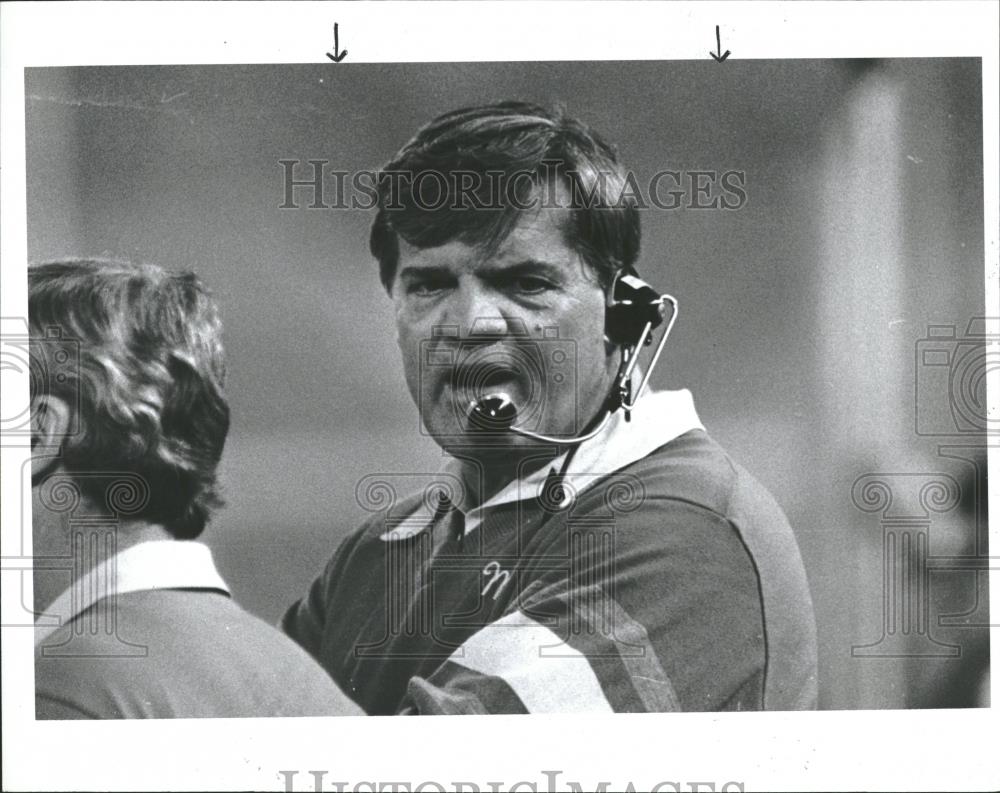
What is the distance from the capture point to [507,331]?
269 cm

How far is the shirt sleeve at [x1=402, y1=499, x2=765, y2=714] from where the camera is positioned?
2.68 metres

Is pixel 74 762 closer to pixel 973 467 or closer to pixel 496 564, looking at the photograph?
pixel 496 564

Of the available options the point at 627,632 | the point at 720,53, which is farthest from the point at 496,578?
the point at 720,53

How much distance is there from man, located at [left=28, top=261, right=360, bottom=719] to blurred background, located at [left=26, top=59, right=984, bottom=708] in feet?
0.24

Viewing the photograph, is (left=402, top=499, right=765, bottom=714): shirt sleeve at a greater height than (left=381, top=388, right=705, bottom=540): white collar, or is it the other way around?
(left=381, top=388, right=705, bottom=540): white collar

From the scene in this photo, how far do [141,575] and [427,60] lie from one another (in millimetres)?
1469

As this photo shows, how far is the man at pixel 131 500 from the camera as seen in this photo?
2717 mm

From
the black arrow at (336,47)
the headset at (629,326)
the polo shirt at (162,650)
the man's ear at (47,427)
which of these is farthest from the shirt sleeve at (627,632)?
the black arrow at (336,47)

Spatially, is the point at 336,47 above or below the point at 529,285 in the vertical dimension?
above

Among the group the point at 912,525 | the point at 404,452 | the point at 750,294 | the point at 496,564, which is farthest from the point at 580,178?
the point at 912,525

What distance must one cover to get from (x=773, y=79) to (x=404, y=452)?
1.31 m

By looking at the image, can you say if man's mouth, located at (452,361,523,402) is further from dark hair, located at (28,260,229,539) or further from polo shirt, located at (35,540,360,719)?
polo shirt, located at (35,540,360,719)

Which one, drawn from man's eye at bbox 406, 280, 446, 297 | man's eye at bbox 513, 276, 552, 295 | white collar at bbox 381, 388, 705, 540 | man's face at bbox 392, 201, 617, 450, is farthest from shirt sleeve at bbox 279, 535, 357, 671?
man's eye at bbox 513, 276, 552, 295

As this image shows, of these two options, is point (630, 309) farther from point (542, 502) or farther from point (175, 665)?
point (175, 665)
